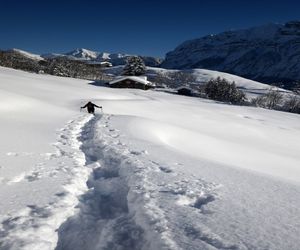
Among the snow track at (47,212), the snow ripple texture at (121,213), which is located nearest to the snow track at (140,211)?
the snow ripple texture at (121,213)

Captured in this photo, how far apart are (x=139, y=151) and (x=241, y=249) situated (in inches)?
289

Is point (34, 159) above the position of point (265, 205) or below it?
below

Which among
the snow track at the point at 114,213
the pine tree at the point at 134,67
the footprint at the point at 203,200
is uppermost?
the pine tree at the point at 134,67

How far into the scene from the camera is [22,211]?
21.0 feet

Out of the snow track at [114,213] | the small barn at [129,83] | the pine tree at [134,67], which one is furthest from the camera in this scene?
the pine tree at [134,67]

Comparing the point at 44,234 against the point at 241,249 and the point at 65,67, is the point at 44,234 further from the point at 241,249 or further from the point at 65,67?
the point at 65,67

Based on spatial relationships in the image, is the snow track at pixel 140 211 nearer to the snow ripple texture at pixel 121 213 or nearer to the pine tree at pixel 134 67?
the snow ripple texture at pixel 121 213

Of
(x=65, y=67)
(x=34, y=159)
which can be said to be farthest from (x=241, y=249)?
(x=65, y=67)

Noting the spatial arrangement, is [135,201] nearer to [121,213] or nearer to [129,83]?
[121,213]

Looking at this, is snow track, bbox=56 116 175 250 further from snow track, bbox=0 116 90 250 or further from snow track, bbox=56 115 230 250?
snow track, bbox=0 116 90 250

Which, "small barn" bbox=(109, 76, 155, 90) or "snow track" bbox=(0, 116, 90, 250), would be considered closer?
"snow track" bbox=(0, 116, 90, 250)

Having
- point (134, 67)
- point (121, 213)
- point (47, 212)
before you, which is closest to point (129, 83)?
point (134, 67)

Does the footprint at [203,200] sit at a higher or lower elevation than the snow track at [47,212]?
higher

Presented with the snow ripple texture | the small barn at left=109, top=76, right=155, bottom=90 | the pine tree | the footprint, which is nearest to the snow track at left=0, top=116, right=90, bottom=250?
the snow ripple texture
